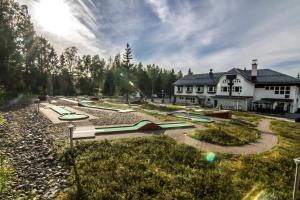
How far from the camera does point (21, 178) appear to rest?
210 inches

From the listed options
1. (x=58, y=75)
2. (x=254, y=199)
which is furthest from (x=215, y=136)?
(x=58, y=75)

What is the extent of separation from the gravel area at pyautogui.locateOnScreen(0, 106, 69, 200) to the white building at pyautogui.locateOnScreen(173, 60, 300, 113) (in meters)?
31.4

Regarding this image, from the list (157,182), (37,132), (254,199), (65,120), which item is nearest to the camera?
(254,199)

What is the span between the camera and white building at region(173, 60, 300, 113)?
91.5 ft

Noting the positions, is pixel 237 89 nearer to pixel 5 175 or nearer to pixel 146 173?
pixel 146 173

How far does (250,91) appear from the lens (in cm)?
3131

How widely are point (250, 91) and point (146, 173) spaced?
31.6m

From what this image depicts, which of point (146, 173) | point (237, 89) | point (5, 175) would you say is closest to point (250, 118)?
point (237, 89)

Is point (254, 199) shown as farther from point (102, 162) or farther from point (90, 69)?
point (90, 69)

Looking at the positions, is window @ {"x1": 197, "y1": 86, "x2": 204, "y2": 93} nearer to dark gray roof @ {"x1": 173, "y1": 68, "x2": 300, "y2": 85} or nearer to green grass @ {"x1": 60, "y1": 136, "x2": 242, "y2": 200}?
dark gray roof @ {"x1": 173, "y1": 68, "x2": 300, "y2": 85}

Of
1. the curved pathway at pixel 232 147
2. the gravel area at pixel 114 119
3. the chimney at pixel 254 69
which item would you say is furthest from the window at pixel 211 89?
the curved pathway at pixel 232 147

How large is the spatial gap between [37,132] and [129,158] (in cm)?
697

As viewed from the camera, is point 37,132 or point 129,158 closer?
point 129,158

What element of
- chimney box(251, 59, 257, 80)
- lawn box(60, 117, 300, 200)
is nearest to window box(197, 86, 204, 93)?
chimney box(251, 59, 257, 80)
